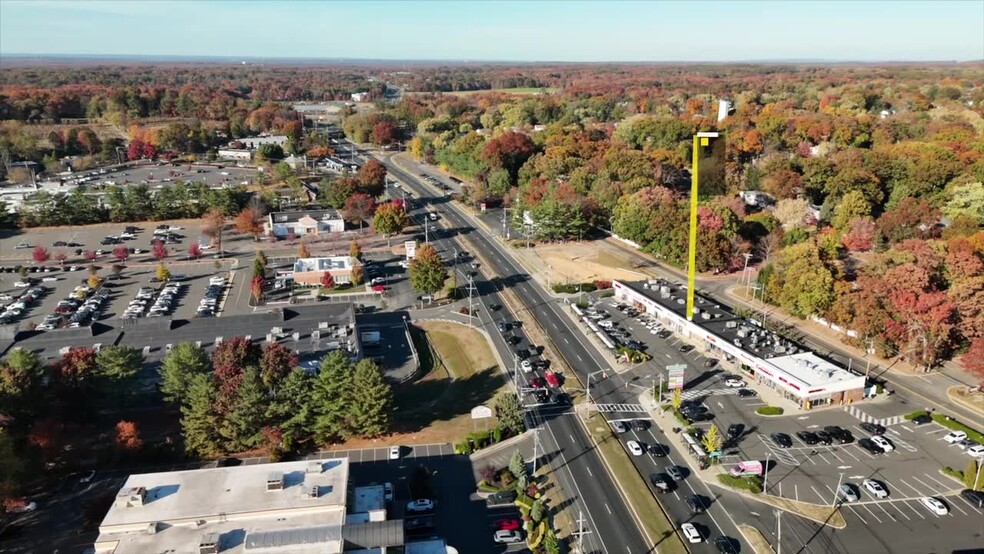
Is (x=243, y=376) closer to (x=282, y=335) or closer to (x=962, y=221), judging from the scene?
(x=282, y=335)

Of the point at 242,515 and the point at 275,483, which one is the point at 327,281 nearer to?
the point at 275,483

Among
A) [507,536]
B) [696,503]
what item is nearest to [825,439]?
[696,503]

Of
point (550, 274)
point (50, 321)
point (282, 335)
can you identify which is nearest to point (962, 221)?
point (550, 274)

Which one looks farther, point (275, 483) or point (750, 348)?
point (750, 348)

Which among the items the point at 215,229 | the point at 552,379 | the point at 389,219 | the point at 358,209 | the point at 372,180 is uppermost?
the point at 372,180

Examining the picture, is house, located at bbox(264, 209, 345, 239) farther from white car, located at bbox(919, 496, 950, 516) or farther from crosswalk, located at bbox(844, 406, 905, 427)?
white car, located at bbox(919, 496, 950, 516)

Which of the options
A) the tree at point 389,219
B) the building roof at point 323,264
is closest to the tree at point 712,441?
the building roof at point 323,264
